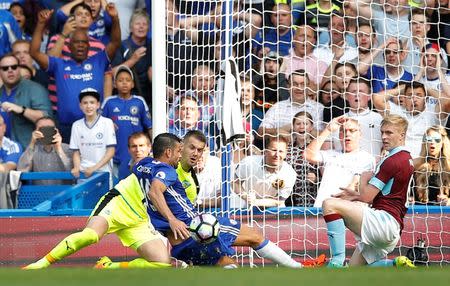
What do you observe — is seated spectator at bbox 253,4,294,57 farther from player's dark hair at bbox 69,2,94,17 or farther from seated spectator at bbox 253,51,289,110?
player's dark hair at bbox 69,2,94,17

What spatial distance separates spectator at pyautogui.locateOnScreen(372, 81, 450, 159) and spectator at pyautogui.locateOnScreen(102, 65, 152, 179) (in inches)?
96.4

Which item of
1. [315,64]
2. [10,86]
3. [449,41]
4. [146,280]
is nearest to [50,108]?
[10,86]

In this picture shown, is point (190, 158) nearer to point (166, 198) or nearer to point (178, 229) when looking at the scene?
point (166, 198)

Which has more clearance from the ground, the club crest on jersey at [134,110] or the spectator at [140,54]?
the spectator at [140,54]

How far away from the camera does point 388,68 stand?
9.91m

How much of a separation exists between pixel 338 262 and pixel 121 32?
4.58 metres

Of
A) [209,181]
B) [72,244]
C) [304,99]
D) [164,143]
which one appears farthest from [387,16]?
[72,244]

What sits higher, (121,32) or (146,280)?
(121,32)

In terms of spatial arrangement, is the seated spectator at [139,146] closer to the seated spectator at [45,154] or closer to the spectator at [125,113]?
the spectator at [125,113]

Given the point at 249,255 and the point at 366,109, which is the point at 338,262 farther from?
the point at 366,109

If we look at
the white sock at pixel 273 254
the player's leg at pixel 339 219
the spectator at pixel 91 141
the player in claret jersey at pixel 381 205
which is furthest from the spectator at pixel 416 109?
the spectator at pixel 91 141

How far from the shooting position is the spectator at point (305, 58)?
9969 millimetres

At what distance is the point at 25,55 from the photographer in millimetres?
11156

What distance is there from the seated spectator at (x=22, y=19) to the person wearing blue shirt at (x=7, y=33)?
4 cm
